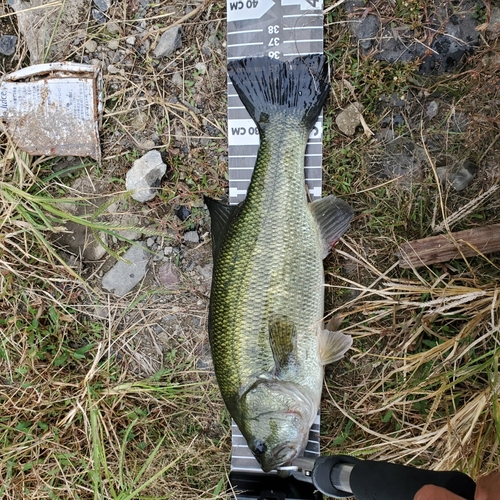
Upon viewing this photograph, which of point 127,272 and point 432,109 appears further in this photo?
point 127,272

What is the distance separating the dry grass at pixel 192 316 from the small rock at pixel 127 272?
0.07 metres

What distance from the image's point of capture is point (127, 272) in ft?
10.2

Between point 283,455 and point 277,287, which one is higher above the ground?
point 277,287

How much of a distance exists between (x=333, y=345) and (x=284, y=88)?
146cm

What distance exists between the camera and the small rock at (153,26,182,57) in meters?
2.92

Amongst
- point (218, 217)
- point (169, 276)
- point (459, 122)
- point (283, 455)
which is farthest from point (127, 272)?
point (459, 122)

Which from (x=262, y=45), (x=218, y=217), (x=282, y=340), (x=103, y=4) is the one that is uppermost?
(x=103, y=4)

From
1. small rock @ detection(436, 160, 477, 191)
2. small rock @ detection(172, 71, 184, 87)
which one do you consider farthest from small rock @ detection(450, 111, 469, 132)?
small rock @ detection(172, 71, 184, 87)

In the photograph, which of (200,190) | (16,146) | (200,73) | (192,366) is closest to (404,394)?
(192,366)

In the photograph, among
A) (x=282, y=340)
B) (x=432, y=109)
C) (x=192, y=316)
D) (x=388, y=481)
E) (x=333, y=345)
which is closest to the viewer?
(x=388, y=481)

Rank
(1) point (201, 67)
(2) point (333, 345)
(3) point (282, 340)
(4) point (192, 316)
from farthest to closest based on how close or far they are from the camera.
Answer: (4) point (192, 316) < (1) point (201, 67) < (2) point (333, 345) < (3) point (282, 340)

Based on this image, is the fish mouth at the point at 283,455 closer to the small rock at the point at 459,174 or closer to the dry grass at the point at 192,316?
the dry grass at the point at 192,316

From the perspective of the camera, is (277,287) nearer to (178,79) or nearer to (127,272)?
(127,272)

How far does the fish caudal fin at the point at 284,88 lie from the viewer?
8.64 feet
